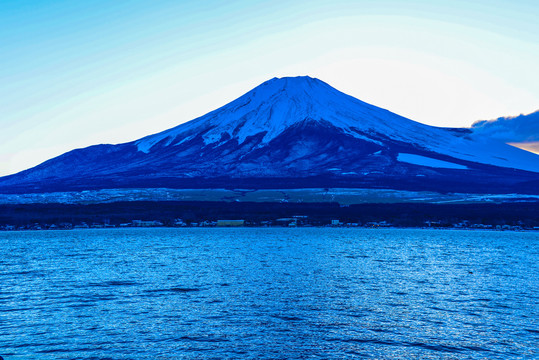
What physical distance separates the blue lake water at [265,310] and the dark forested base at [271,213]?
81.2m

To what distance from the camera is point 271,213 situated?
463 ft

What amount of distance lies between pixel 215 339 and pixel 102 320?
22.5 ft

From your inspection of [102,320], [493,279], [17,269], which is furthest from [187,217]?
[102,320]

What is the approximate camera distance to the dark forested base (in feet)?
452

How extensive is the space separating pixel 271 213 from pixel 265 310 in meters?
109

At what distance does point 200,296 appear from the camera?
3659cm

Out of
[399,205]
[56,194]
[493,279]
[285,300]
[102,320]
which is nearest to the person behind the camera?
[102,320]

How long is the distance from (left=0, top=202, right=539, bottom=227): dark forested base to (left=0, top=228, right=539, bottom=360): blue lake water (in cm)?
8119

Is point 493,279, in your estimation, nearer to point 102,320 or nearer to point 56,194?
point 102,320

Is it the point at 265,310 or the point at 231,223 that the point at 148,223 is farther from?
the point at 265,310

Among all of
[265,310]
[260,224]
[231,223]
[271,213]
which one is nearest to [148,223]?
[231,223]

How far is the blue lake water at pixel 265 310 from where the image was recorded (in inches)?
968

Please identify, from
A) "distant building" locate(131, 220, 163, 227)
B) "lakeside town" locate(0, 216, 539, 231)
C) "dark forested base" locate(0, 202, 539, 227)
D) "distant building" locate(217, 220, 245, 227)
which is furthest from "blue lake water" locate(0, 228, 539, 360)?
"dark forested base" locate(0, 202, 539, 227)

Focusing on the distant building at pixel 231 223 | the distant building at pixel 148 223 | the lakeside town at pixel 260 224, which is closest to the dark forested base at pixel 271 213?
the lakeside town at pixel 260 224
